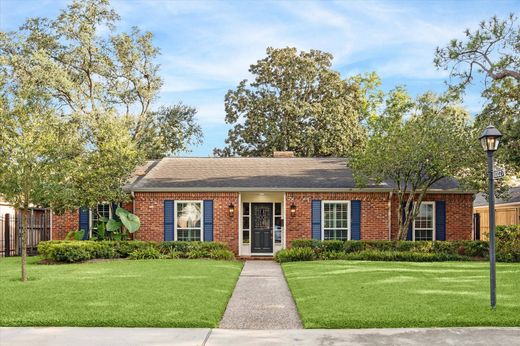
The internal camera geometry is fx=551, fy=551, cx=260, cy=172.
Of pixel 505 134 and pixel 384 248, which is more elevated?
pixel 505 134

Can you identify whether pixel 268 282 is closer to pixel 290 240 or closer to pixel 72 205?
pixel 290 240

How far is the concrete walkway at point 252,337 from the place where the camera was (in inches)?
261

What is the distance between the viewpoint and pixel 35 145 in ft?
38.5

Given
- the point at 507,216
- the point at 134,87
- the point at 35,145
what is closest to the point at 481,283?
the point at 35,145

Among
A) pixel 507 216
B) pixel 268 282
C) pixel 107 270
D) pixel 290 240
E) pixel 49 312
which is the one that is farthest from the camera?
pixel 507 216

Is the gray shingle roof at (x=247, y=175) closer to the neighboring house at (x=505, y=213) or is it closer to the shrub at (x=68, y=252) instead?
the shrub at (x=68, y=252)

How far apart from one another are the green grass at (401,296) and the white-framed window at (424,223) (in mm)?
5336

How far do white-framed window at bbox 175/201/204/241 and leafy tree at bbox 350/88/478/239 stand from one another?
19.5 ft

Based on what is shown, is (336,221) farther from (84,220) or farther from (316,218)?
(84,220)

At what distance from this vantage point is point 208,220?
20188mm

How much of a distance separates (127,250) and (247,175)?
18.4 ft

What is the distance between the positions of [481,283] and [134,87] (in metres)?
23.3

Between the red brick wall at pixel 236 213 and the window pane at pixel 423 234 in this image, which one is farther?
the window pane at pixel 423 234

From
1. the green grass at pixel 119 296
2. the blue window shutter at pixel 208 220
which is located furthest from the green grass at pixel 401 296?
the blue window shutter at pixel 208 220
